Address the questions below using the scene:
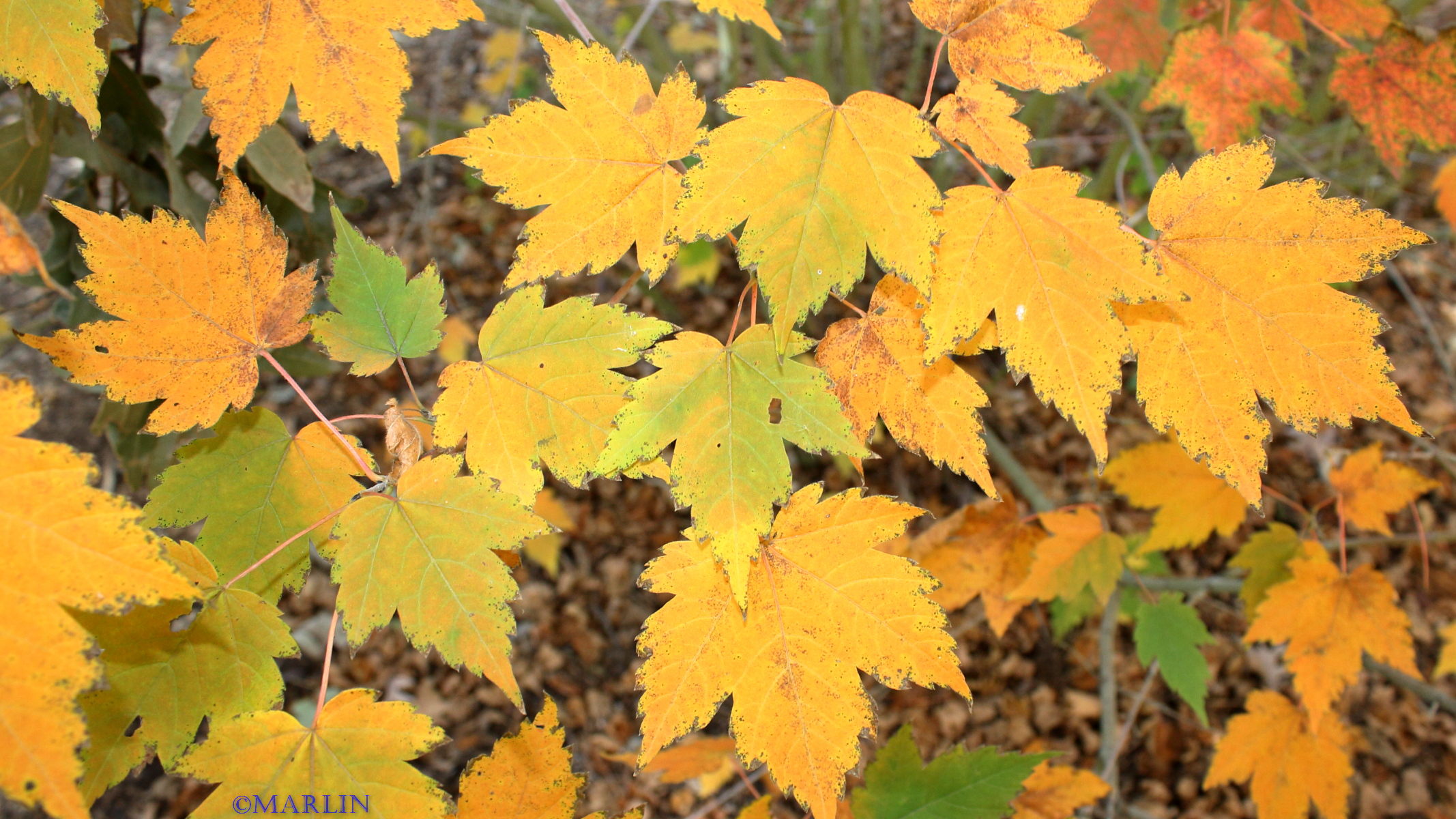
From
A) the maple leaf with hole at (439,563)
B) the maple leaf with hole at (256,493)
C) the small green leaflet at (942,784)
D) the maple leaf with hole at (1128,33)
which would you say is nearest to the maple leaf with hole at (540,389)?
the maple leaf with hole at (439,563)

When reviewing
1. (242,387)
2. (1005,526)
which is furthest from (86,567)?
(1005,526)


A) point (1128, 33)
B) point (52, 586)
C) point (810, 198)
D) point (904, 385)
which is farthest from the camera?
point (1128, 33)

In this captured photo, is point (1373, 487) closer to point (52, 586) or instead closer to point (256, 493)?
point (256, 493)

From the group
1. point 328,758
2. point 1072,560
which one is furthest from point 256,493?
point 1072,560

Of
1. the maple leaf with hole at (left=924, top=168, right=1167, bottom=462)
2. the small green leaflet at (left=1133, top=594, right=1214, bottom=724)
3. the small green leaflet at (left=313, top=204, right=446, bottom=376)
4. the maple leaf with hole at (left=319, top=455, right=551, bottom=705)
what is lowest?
the small green leaflet at (left=1133, top=594, right=1214, bottom=724)

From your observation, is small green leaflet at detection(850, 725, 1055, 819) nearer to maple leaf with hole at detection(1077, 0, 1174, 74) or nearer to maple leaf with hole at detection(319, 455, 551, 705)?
maple leaf with hole at detection(319, 455, 551, 705)

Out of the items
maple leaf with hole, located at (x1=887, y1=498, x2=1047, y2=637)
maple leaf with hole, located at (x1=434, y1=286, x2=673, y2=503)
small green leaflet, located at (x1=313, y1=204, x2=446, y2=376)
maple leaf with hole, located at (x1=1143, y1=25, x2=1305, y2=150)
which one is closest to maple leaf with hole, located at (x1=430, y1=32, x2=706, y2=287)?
maple leaf with hole, located at (x1=434, y1=286, x2=673, y2=503)

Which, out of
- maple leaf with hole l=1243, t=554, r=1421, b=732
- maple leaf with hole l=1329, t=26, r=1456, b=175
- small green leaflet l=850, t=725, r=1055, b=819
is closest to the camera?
small green leaflet l=850, t=725, r=1055, b=819
